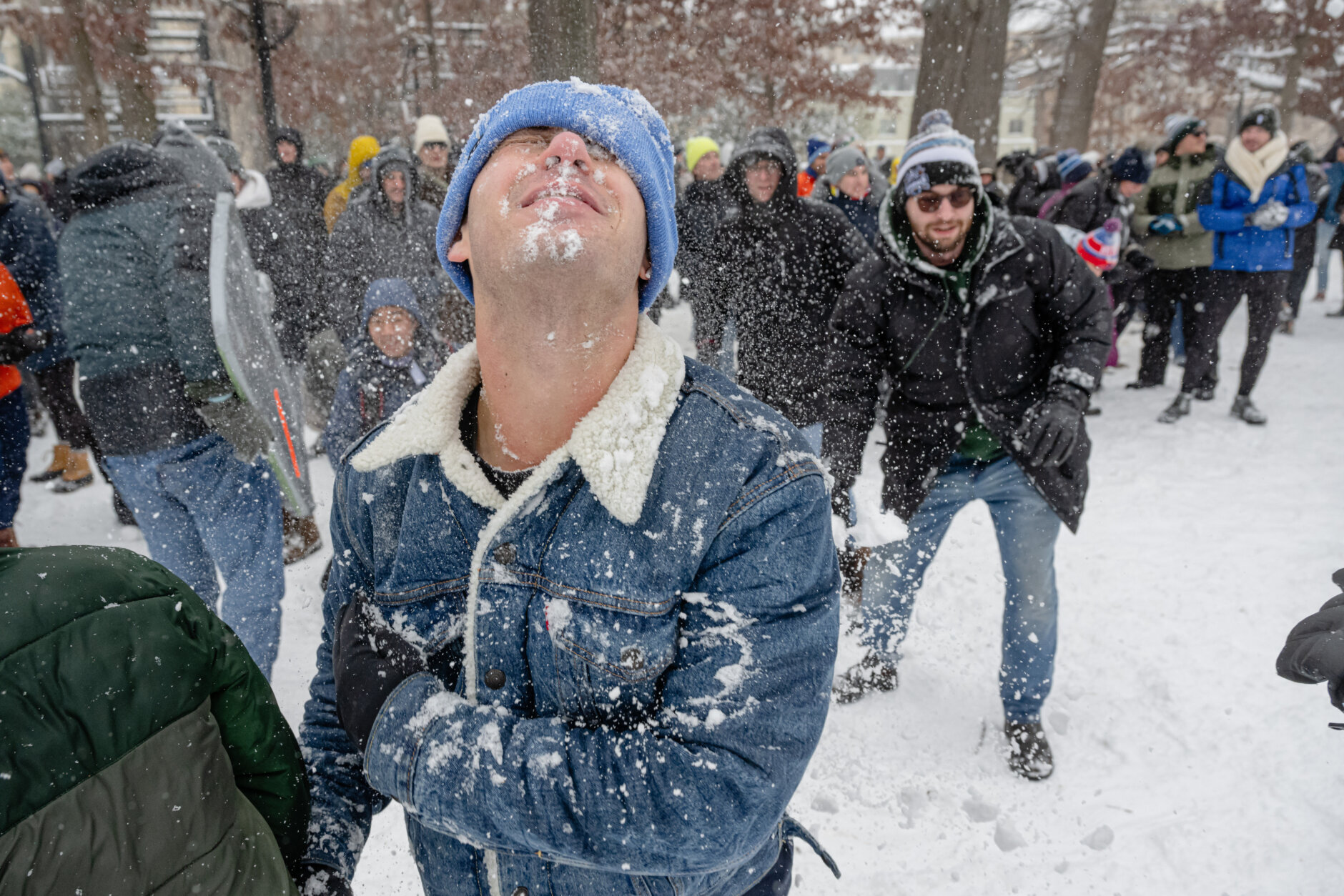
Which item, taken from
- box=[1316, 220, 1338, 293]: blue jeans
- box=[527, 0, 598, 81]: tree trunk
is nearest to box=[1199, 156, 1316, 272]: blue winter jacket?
box=[527, 0, 598, 81]: tree trunk

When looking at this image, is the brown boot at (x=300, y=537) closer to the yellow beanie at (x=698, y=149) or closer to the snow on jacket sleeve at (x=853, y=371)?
the snow on jacket sleeve at (x=853, y=371)

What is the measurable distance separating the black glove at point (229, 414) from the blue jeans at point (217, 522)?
0.20 m

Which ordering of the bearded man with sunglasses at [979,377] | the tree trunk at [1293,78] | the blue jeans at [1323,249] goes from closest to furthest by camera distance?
the bearded man with sunglasses at [979,377]
the blue jeans at [1323,249]
the tree trunk at [1293,78]

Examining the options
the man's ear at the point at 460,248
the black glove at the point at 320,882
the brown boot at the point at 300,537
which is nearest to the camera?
the black glove at the point at 320,882

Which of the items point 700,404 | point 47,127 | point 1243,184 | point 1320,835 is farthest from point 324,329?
point 47,127

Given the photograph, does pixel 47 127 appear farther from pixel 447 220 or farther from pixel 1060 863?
pixel 1060 863

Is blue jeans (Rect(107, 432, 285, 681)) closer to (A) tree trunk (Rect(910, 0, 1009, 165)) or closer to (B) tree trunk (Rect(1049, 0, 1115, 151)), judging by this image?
(A) tree trunk (Rect(910, 0, 1009, 165))

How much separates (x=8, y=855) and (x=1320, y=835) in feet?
11.5

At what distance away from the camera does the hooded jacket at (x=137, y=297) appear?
2.73 metres

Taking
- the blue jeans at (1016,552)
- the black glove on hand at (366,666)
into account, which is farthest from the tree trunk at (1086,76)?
the black glove on hand at (366,666)

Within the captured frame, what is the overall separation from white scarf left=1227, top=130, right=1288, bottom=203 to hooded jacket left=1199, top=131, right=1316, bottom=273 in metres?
0.02

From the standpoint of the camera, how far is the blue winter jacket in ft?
19.1

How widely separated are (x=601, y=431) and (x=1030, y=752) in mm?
2569

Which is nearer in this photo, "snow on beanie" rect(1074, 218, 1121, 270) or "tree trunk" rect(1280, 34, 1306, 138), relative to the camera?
"snow on beanie" rect(1074, 218, 1121, 270)
